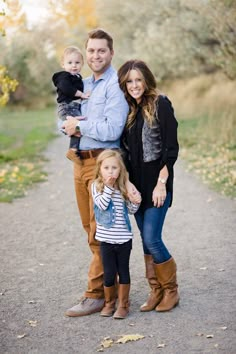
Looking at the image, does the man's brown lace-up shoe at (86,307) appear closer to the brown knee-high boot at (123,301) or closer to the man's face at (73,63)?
the brown knee-high boot at (123,301)

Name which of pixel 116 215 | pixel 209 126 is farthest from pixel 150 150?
pixel 209 126

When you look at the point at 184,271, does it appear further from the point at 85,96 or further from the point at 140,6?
Answer: the point at 140,6

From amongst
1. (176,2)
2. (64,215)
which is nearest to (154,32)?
(176,2)

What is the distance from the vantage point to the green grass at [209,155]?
11305mm

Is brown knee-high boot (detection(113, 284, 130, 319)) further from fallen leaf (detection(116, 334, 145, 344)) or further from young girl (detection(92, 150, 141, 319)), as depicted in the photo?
fallen leaf (detection(116, 334, 145, 344))

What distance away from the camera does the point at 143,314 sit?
5.15 metres

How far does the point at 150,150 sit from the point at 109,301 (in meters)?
1.31

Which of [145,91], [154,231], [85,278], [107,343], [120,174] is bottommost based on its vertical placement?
[107,343]

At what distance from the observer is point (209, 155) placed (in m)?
14.5

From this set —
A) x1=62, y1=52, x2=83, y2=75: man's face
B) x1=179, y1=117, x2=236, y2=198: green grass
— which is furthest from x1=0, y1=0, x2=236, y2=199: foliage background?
x1=62, y1=52, x2=83, y2=75: man's face

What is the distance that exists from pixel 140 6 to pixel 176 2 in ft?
11.7

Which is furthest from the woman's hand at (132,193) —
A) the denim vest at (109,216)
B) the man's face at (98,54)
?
the man's face at (98,54)

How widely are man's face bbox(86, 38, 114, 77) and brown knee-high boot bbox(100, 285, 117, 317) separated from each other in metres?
1.79

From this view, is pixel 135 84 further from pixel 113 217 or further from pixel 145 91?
pixel 113 217
